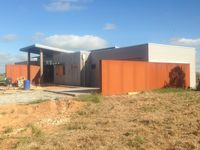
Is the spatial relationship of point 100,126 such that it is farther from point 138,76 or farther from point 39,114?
point 138,76

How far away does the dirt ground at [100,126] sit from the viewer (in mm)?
8930

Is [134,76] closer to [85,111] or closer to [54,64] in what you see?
[85,111]

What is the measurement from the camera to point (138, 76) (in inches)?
936

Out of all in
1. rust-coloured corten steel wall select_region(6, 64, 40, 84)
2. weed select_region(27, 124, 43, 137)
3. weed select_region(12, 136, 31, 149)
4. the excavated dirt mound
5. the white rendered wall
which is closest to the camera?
weed select_region(12, 136, 31, 149)

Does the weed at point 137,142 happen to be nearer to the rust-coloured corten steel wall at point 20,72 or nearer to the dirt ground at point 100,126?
the dirt ground at point 100,126

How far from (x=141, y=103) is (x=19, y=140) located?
23.4 ft

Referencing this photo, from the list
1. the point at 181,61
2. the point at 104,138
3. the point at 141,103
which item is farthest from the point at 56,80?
the point at 104,138

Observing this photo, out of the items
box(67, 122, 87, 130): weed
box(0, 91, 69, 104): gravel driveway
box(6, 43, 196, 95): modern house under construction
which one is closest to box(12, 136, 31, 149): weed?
box(67, 122, 87, 130): weed

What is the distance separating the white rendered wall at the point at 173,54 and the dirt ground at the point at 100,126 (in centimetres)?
1174

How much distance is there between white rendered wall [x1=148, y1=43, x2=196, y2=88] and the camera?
2712cm

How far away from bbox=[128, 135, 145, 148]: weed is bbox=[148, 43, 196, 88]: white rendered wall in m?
18.2

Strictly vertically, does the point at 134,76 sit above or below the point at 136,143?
above

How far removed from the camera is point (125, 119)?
39.5 feet

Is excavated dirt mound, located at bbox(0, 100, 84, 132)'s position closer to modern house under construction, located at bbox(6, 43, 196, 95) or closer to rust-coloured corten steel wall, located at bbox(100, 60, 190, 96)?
rust-coloured corten steel wall, located at bbox(100, 60, 190, 96)
